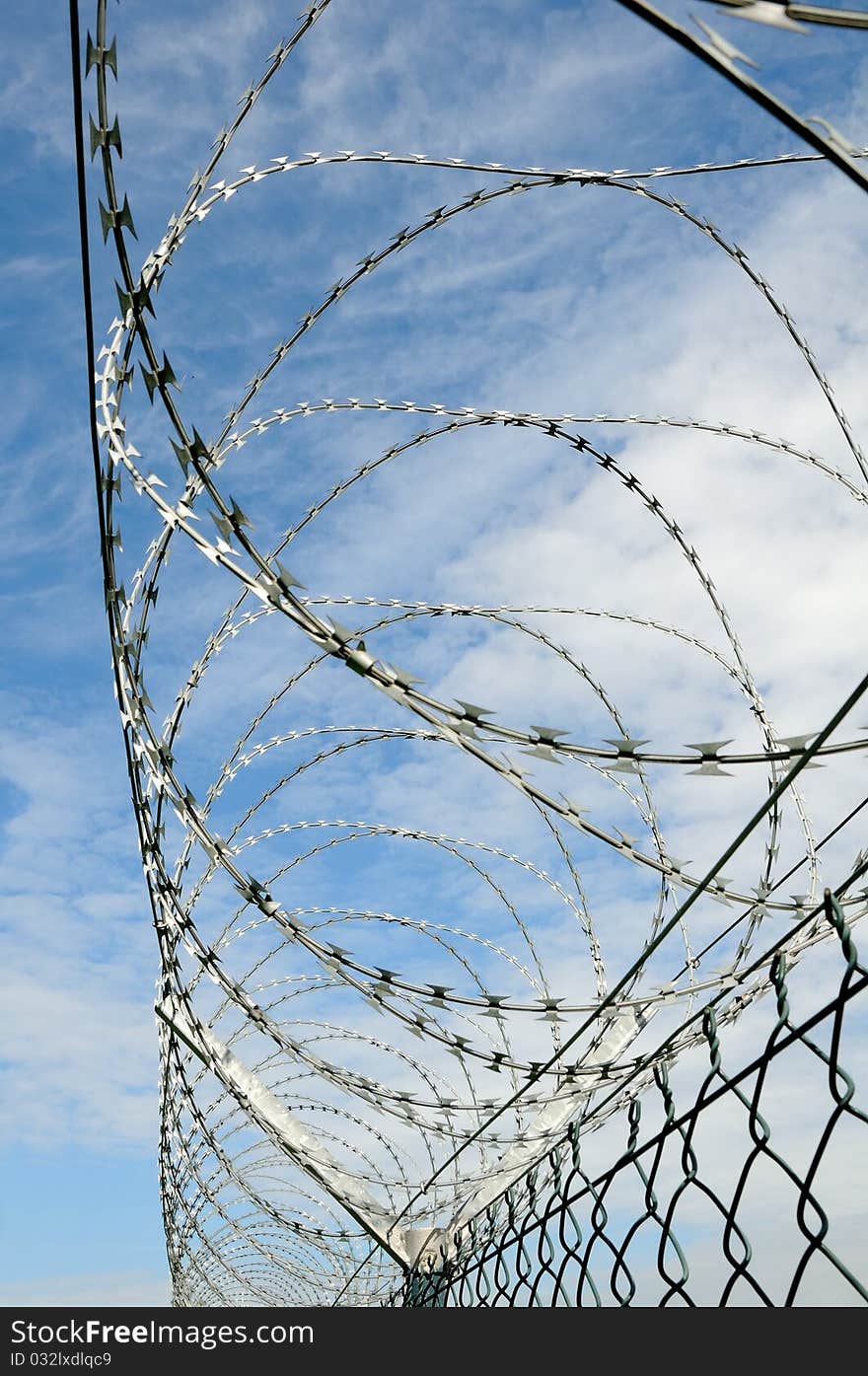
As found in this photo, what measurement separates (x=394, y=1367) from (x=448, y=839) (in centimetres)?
582

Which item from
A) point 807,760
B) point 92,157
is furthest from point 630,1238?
point 92,157

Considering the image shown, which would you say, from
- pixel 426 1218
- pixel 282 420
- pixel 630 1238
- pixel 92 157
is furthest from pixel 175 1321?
pixel 282 420

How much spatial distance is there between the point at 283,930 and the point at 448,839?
5003mm

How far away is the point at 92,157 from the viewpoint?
286 cm

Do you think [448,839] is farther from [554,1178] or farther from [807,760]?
[807,760]

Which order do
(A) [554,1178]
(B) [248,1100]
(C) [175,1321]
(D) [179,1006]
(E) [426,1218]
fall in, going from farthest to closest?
(E) [426,1218]
(B) [248,1100]
(D) [179,1006]
(C) [175,1321]
(A) [554,1178]

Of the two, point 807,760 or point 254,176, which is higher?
point 254,176

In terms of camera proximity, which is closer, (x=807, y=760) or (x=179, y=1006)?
(x=807, y=760)

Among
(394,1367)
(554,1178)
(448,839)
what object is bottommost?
(394,1367)

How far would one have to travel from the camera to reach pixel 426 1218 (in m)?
6.10

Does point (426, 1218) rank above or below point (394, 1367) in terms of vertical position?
above

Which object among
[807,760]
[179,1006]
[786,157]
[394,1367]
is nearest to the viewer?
[807,760]

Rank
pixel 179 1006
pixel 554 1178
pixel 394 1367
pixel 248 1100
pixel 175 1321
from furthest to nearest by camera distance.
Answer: pixel 248 1100, pixel 179 1006, pixel 175 1321, pixel 554 1178, pixel 394 1367

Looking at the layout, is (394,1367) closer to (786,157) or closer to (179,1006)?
(179,1006)
